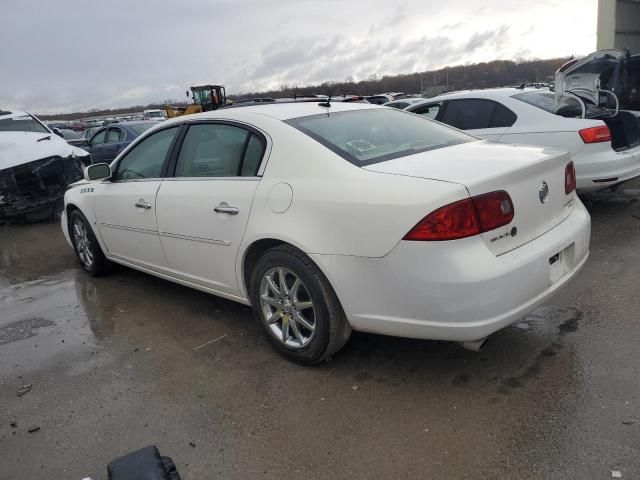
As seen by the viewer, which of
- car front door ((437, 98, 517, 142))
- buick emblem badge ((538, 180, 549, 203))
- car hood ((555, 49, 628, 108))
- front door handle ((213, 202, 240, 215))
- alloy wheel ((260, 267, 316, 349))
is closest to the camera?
buick emblem badge ((538, 180, 549, 203))

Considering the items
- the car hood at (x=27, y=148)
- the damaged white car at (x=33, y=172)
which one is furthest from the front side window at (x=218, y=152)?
the car hood at (x=27, y=148)

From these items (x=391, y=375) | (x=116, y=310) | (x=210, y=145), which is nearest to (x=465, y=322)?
(x=391, y=375)

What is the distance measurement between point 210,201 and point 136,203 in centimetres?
107

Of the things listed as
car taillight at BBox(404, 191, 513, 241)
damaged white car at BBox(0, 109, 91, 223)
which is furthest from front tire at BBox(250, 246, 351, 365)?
damaged white car at BBox(0, 109, 91, 223)

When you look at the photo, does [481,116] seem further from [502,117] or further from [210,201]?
[210,201]

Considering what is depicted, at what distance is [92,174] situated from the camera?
489 cm

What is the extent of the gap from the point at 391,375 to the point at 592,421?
3.50 feet

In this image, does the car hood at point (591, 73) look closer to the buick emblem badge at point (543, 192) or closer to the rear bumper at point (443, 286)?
the buick emblem badge at point (543, 192)

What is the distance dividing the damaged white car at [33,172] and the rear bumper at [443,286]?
8.26 meters

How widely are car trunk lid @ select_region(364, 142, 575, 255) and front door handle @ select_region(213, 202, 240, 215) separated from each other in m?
0.96

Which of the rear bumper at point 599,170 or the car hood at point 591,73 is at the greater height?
the car hood at point 591,73

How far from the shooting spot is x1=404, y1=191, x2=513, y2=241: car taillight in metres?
2.60

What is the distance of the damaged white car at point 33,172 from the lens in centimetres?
941

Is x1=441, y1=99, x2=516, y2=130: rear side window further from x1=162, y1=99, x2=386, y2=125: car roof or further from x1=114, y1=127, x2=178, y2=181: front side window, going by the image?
x1=114, y1=127, x2=178, y2=181: front side window
